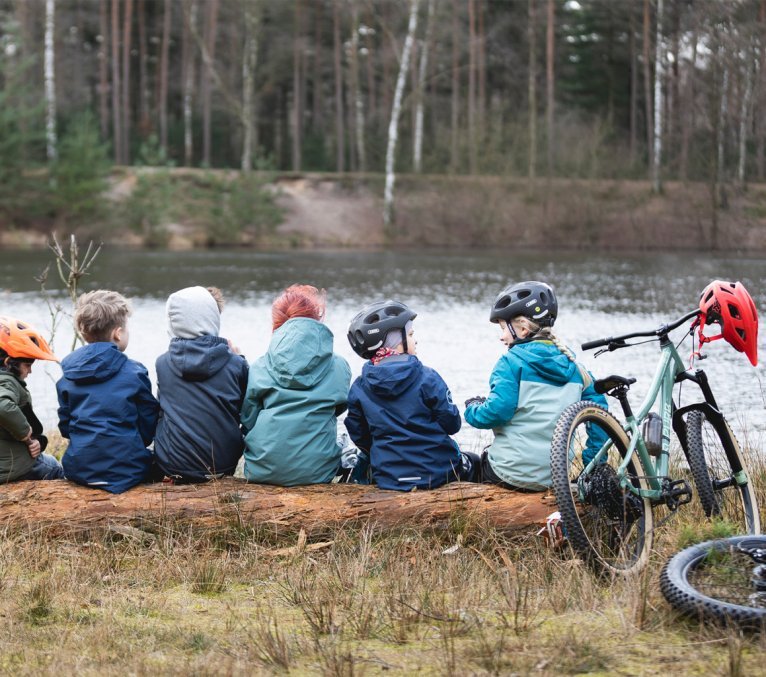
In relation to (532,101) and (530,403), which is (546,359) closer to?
(530,403)

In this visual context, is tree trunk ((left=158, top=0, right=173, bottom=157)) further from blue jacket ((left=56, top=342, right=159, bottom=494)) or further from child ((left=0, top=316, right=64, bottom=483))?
blue jacket ((left=56, top=342, right=159, bottom=494))

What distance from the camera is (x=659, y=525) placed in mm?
4969

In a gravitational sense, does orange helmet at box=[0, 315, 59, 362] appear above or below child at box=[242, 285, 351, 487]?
above

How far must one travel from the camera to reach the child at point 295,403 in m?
5.50

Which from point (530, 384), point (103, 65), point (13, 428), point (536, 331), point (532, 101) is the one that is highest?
point (103, 65)

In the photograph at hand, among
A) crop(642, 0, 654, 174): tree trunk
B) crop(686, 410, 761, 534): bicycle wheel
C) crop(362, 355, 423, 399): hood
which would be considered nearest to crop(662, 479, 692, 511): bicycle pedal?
crop(686, 410, 761, 534): bicycle wheel

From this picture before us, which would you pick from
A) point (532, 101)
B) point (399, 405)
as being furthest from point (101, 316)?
point (532, 101)

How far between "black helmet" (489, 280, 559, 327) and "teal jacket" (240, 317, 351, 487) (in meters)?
0.93

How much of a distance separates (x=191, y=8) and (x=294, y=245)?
12.8 meters

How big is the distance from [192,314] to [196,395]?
42 cm

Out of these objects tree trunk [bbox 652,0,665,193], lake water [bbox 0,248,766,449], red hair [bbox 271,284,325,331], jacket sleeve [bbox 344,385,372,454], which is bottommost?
lake water [bbox 0,248,766,449]

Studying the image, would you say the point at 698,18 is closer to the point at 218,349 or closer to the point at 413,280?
the point at 413,280

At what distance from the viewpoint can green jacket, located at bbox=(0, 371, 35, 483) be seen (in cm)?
533

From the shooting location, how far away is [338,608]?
13.2 feet
